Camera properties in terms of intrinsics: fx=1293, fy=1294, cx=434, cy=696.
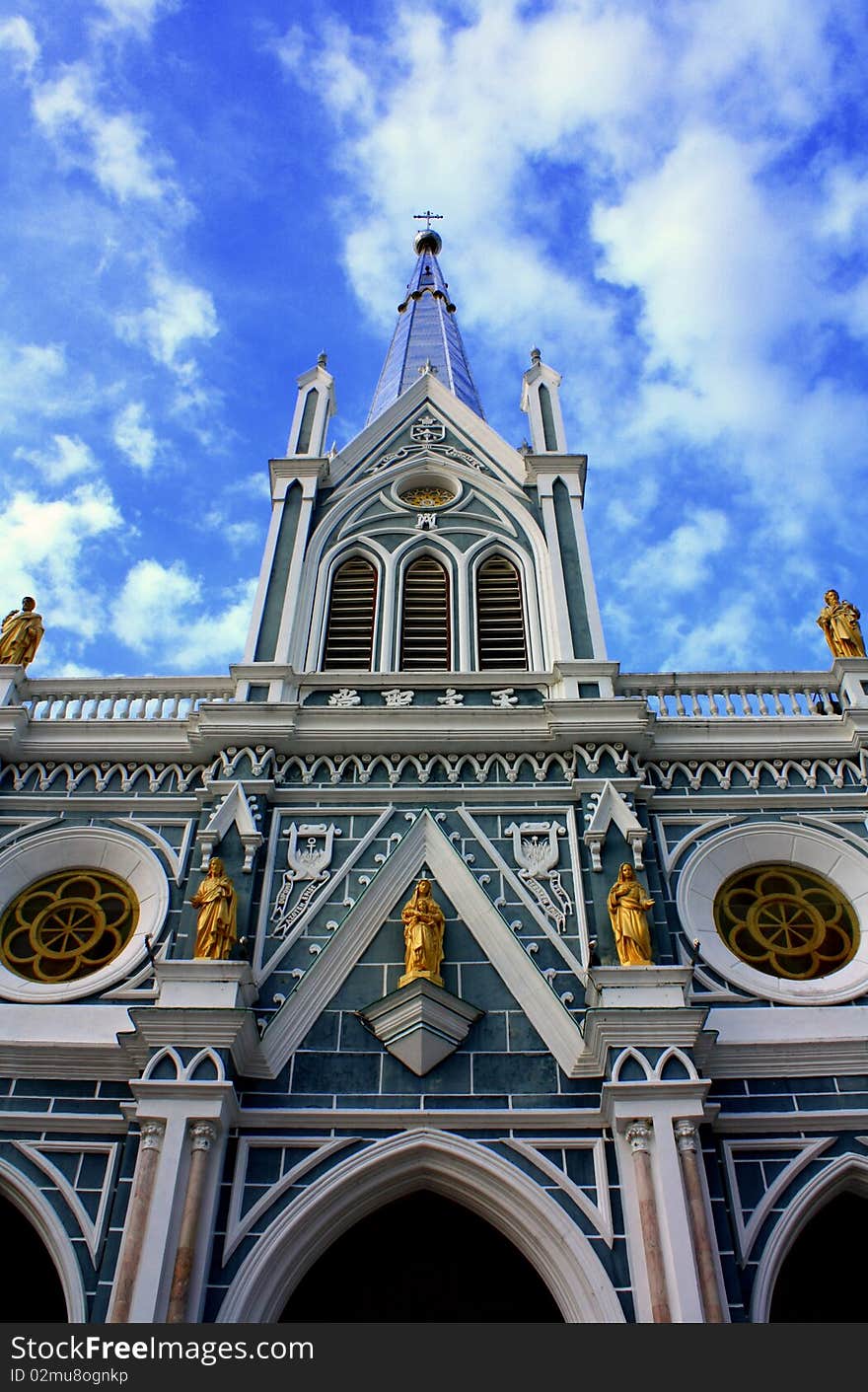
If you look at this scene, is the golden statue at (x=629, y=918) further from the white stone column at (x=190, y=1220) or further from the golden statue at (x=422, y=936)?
the white stone column at (x=190, y=1220)

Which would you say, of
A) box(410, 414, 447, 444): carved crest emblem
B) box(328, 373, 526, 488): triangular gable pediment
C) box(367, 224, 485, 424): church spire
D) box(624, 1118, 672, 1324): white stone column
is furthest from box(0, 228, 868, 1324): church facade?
box(367, 224, 485, 424): church spire

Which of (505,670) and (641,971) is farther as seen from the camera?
(505,670)

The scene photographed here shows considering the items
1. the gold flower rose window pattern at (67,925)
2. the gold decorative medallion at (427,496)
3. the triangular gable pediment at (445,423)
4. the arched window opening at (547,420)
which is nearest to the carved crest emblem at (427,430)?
the triangular gable pediment at (445,423)

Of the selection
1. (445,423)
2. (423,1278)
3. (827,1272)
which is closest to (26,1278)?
(423,1278)

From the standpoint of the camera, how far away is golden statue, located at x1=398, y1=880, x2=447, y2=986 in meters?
11.8

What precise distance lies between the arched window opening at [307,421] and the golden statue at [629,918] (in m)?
9.61

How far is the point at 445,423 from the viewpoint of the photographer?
2038 cm

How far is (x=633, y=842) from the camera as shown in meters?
12.8

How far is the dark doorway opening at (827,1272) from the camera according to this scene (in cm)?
1159

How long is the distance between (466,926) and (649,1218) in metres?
3.37
